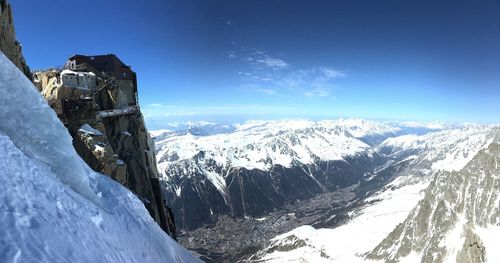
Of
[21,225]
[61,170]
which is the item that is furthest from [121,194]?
[21,225]

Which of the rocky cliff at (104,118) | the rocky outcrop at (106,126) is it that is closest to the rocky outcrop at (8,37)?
the rocky cliff at (104,118)

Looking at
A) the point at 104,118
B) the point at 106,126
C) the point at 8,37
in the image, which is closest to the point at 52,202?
the point at 8,37

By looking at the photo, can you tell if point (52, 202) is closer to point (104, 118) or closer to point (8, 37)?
point (8, 37)

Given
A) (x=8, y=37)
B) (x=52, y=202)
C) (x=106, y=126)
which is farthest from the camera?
(x=106, y=126)

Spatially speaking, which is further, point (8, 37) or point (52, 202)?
point (8, 37)

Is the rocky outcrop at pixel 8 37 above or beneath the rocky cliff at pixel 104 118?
above

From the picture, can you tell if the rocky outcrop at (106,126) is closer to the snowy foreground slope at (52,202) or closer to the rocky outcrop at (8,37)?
the rocky outcrop at (8,37)
